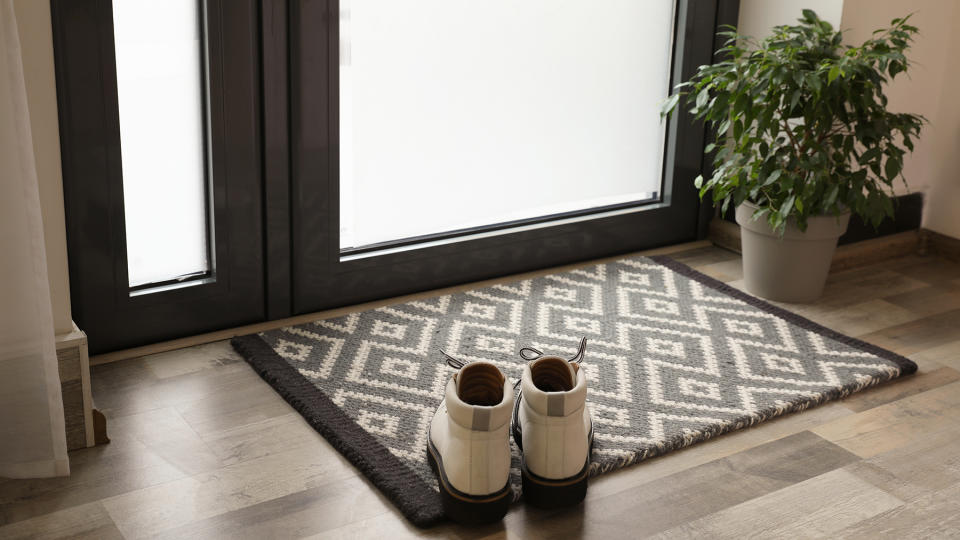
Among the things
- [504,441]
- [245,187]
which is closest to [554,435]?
[504,441]

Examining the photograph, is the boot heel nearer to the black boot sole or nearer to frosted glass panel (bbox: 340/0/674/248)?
the black boot sole

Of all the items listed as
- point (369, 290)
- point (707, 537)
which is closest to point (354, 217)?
point (369, 290)

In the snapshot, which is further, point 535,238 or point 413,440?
point 535,238

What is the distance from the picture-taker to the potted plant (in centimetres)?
236

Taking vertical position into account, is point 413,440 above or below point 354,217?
below

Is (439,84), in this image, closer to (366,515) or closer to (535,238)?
(535,238)

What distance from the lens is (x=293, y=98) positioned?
7.38 ft

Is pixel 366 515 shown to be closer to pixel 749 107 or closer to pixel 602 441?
pixel 602 441

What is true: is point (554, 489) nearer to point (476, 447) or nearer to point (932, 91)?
point (476, 447)

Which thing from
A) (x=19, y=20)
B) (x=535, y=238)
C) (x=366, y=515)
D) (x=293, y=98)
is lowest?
(x=366, y=515)

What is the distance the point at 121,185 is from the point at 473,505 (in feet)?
3.29

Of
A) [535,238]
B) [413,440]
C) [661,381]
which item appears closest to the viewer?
→ [413,440]

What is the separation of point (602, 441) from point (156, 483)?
0.77m

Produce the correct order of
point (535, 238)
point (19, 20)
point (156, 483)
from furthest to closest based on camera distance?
point (535, 238), point (156, 483), point (19, 20)
